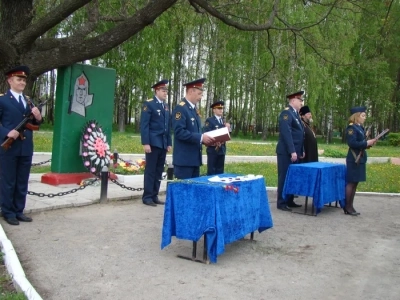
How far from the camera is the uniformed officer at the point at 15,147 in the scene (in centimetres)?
587

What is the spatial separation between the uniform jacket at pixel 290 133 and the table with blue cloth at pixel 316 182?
349mm

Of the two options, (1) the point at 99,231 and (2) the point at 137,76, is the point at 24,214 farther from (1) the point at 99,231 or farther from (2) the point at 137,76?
(2) the point at 137,76

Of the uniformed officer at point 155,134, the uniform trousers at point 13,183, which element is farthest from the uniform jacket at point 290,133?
the uniform trousers at point 13,183

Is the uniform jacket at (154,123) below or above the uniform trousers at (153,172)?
above

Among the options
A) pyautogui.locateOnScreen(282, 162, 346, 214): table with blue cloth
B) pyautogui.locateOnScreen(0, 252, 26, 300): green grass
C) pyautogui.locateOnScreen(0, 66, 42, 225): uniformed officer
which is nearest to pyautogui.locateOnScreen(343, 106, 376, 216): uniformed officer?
pyautogui.locateOnScreen(282, 162, 346, 214): table with blue cloth

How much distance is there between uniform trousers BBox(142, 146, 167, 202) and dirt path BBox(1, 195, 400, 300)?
74 centimetres

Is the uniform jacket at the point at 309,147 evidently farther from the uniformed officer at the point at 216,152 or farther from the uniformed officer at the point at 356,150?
the uniformed officer at the point at 216,152

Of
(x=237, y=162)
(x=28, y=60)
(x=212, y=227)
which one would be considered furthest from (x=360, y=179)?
(x=237, y=162)

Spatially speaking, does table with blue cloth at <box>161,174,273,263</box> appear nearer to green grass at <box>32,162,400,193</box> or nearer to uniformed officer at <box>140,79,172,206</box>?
uniformed officer at <box>140,79,172,206</box>

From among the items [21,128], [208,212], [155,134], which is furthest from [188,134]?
[21,128]

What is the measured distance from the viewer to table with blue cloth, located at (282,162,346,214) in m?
7.37

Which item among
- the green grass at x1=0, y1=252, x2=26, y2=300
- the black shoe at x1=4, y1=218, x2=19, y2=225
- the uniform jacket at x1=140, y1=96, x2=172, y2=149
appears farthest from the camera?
the uniform jacket at x1=140, y1=96, x2=172, y2=149

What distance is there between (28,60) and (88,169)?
7.94 ft

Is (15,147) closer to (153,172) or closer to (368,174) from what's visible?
(153,172)
